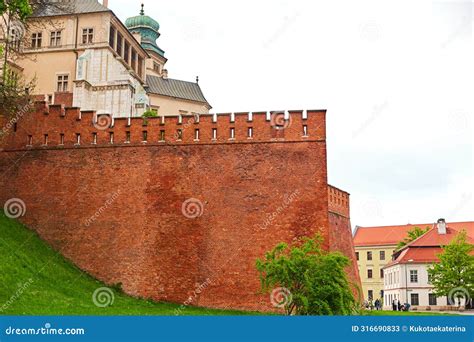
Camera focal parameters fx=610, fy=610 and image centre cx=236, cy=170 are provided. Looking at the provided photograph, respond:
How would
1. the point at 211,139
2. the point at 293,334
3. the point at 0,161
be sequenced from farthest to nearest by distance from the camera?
the point at 0,161 → the point at 211,139 → the point at 293,334

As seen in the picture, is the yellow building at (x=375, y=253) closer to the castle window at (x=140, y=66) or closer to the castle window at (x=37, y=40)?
the castle window at (x=140, y=66)

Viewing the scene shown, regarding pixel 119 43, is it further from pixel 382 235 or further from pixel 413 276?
pixel 382 235

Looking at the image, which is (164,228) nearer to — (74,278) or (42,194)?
(74,278)

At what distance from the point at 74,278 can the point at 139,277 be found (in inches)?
95.5

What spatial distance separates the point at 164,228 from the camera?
23.8 m

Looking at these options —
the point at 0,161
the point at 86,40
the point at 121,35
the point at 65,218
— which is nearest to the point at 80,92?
the point at 86,40

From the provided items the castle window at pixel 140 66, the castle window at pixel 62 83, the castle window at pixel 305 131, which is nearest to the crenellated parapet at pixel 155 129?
the castle window at pixel 305 131

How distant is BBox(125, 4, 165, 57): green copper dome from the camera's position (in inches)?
2547

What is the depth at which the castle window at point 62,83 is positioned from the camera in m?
42.2

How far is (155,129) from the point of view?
24.8 metres

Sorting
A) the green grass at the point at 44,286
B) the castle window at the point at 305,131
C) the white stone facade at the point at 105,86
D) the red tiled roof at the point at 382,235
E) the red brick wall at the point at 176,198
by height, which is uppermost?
the white stone facade at the point at 105,86

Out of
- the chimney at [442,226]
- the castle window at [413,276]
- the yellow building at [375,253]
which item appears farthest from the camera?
the yellow building at [375,253]

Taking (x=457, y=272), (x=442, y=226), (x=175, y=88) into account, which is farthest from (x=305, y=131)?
(x=175, y=88)

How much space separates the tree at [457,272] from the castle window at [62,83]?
96.5 ft
